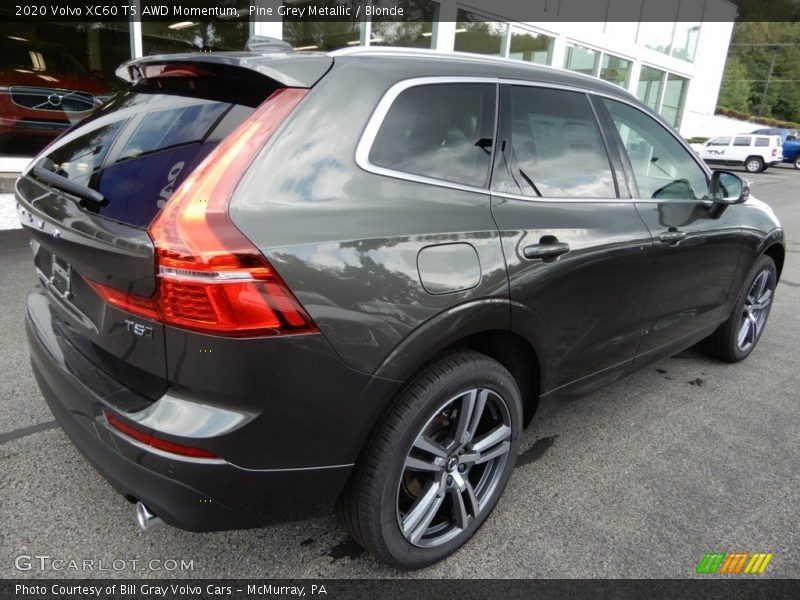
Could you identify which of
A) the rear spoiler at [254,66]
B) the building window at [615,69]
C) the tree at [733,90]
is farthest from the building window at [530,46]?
the tree at [733,90]

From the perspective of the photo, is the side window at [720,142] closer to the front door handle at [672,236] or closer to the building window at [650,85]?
the building window at [650,85]

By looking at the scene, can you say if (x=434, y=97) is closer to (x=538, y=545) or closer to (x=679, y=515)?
(x=538, y=545)

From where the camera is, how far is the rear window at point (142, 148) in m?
1.66

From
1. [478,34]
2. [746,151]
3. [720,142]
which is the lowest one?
[746,151]

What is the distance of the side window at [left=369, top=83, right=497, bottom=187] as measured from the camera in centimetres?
184

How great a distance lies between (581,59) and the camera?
1752cm

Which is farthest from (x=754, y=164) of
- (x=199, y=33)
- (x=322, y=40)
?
(x=199, y=33)

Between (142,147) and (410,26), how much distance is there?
12466mm

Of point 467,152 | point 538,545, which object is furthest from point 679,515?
point 467,152

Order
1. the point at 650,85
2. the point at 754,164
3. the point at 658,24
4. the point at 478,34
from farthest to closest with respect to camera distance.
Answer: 1. the point at 754,164
2. the point at 650,85
3. the point at 658,24
4. the point at 478,34

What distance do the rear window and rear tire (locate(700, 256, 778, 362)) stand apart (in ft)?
11.4

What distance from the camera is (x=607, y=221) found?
97.4 inches

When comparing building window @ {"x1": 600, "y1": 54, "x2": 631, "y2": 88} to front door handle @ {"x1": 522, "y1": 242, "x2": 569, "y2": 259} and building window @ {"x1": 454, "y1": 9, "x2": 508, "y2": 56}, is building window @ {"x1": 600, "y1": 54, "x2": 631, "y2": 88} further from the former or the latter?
front door handle @ {"x1": 522, "y1": 242, "x2": 569, "y2": 259}

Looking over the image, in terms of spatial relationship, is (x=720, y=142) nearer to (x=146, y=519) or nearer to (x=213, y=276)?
(x=213, y=276)
